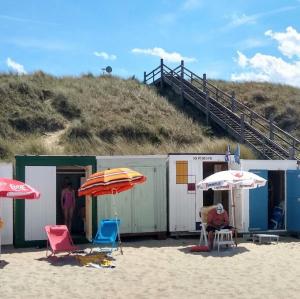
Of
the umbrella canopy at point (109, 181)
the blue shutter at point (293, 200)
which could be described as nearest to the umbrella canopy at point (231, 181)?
the umbrella canopy at point (109, 181)

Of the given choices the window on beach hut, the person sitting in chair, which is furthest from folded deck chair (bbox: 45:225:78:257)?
the window on beach hut

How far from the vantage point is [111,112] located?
2689 centimetres

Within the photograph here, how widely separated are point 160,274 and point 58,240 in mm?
2875

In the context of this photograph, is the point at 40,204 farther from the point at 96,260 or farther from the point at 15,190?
the point at 96,260

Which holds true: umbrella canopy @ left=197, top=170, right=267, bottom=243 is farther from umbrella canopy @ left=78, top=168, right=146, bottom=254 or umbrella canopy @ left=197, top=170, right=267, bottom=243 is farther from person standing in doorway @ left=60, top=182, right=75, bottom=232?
person standing in doorway @ left=60, top=182, right=75, bottom=232

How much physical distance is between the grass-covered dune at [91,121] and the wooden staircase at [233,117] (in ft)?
2.21

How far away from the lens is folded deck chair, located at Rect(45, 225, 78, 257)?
37.8 ft

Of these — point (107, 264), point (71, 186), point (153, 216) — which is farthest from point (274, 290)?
point (71, 186)

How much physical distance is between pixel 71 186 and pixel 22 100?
11.1 metres

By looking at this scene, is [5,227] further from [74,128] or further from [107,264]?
[74,128]

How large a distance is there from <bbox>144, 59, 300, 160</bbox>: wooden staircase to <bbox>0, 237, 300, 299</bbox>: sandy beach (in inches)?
321

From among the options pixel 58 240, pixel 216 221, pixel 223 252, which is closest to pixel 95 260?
pixel 58 240

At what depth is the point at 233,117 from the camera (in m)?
26.0

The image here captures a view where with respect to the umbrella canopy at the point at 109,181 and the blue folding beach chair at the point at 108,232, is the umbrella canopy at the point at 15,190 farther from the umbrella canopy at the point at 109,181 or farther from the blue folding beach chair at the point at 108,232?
the blue folding beach chair at the point at 108,232
